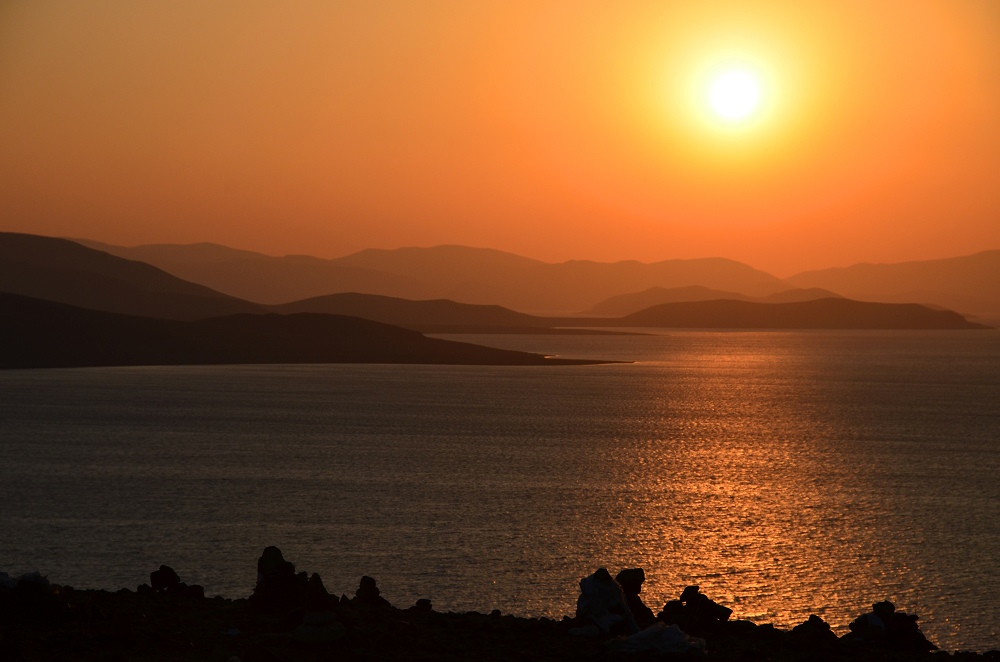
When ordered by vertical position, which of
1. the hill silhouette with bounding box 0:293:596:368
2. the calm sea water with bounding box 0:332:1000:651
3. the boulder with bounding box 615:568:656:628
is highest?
the hill silhouette with bounding box 0:293:596:368

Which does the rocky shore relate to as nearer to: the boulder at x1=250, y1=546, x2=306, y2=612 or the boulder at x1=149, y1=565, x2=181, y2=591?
the boulder at x1=250, y1=546, x2=306, y2=612

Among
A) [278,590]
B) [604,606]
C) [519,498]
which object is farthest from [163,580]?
[519,498]

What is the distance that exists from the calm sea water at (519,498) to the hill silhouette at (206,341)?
4829 centimetres

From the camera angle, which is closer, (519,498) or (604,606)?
(604,606)

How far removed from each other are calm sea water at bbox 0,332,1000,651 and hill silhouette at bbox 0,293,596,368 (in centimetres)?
4829

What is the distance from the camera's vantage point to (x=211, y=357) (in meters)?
159

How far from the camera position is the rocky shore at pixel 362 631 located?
14.4 meters

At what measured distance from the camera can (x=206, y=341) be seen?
164 m

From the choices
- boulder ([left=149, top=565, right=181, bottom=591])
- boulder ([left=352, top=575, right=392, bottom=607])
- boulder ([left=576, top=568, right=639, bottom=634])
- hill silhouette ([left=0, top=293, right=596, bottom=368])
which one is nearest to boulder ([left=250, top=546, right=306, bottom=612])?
boulder ([left=352, top=575, right=392, bottom=607])

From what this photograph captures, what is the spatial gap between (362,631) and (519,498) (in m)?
30.6

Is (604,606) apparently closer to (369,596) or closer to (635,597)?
(635,597)

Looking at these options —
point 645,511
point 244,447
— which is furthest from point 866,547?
point 244,447

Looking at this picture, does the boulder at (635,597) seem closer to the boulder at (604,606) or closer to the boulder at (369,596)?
the boulder at (604,606)

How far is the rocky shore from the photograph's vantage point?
14.4m
